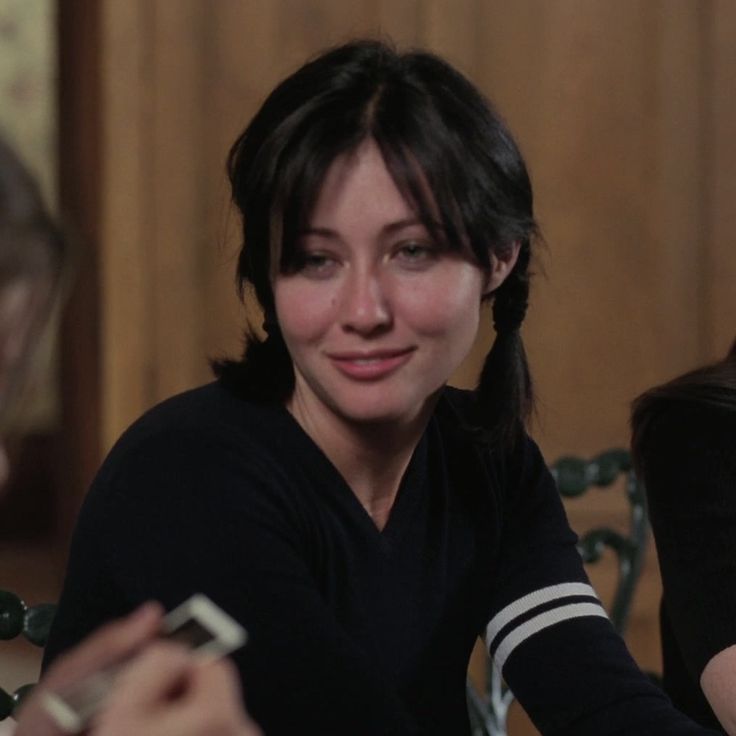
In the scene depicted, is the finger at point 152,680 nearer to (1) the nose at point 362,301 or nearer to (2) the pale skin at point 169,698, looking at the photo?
(2) the pale skin at point 169,698

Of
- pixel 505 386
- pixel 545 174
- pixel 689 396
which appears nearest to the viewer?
pixel 505 386

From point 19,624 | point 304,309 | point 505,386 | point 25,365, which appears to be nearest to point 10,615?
point 19,624

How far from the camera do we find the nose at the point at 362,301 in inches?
59.4

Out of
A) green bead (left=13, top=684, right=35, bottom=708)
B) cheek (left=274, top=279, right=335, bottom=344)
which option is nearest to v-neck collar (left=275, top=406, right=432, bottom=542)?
cheek (left=274, top=279, right=335, bottom=344)

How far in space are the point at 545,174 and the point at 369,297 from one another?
7.51 feet

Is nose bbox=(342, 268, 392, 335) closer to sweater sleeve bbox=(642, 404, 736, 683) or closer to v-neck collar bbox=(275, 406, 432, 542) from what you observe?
→ v-neck collar bbox=(275, 406, 432, 542)

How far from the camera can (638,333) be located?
3.83m

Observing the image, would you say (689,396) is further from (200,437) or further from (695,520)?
(200,437)

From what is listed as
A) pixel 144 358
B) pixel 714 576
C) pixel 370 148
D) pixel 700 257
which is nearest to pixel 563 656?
pixel 714 576

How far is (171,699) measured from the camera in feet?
2.97

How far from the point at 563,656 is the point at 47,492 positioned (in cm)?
386

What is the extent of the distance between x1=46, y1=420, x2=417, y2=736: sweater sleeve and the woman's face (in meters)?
0.12

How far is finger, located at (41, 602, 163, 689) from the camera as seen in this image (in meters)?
0.95

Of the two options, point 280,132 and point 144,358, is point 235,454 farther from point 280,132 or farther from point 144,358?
point 144,358
